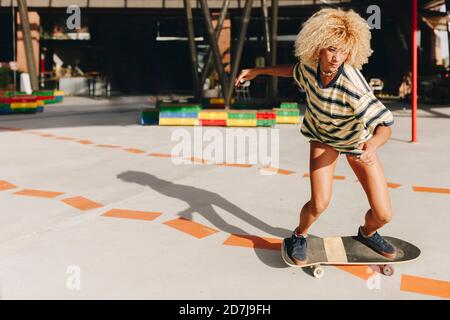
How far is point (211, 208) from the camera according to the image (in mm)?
5008


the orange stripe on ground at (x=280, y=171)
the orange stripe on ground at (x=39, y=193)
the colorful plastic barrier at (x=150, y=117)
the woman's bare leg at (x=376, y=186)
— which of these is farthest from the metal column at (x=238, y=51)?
the woman's bare leg at (x=376, y=186)

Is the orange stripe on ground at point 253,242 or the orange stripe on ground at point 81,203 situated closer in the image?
the orange stripe on ground at point 253,242

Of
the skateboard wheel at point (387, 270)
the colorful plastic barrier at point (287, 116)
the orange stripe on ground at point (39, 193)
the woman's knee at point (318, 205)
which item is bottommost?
the skateboard wheel at point (387, 270)

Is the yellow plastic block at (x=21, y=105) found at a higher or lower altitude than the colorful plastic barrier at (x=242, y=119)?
higher

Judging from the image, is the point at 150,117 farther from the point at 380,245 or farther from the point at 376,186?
the point at 376,186

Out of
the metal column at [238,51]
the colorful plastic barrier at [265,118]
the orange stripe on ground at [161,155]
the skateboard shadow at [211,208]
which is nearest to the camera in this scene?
the skateboard shadow at [211,208]

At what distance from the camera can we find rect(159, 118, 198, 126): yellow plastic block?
A: 13133 mm

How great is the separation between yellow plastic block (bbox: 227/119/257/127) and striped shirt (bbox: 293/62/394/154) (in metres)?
9.64

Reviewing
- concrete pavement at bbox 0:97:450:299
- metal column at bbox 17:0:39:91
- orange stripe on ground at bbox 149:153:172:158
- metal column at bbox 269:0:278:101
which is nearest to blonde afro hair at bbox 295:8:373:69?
concrete pavement at bbox 0:97:450:299

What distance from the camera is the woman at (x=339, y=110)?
2943 mm

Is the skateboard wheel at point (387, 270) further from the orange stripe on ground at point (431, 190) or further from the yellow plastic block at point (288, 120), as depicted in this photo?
the yellow plastic block at point (288, 120)

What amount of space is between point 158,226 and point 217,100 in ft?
40.1

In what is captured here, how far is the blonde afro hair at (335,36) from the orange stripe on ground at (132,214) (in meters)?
2.32
